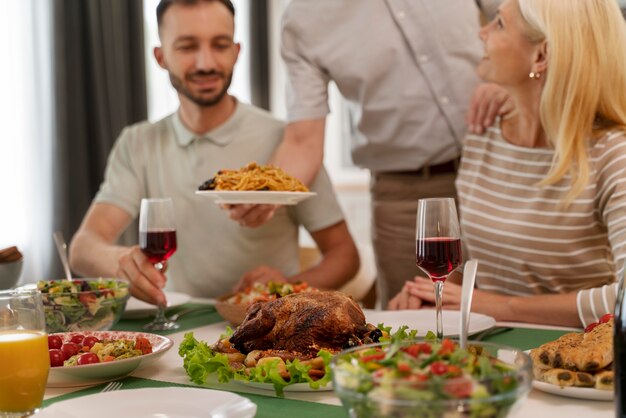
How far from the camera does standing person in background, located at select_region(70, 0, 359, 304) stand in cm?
296

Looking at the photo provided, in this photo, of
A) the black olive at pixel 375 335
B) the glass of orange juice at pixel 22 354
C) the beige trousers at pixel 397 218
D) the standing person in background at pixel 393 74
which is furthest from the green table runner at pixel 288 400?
the beige trousers at pixel 397 218

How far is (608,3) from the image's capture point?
7.26ft

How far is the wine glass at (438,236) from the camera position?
1633mm

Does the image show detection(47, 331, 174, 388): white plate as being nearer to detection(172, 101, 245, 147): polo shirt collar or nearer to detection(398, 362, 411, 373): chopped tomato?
detection(398, 362, 411, 373): chopped tomato

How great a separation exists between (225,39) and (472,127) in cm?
94

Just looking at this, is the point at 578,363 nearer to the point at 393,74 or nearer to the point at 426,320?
the point at 426,320

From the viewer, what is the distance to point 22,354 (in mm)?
1235

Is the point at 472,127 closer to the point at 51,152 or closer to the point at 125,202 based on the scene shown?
the point at 125,202

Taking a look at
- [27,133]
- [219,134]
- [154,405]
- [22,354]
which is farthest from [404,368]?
[27,133]

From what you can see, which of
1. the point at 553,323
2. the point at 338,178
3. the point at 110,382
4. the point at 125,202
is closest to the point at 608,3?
the point at 553,323

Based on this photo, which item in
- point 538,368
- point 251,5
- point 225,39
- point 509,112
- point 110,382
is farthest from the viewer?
point 251,5

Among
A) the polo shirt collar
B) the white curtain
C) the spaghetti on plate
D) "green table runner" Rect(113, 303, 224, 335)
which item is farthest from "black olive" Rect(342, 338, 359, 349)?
the white curtain

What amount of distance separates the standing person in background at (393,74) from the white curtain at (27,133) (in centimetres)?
185

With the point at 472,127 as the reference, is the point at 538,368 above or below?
below
